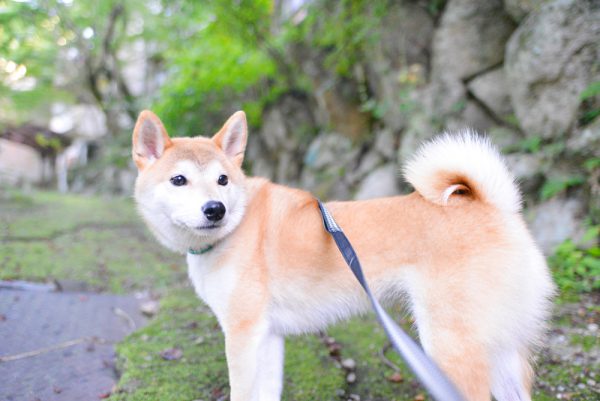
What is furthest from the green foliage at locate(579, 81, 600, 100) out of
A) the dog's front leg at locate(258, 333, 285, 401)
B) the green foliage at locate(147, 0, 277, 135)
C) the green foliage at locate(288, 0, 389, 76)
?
A: the green foliage at locate(147, 0, 277, 135)

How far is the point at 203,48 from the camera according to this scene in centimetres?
916

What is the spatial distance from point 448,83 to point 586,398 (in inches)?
173

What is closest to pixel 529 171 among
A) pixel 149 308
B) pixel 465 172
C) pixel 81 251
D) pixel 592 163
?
pixel 592 163

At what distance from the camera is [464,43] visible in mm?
5531

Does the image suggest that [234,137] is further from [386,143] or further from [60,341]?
[386,143]

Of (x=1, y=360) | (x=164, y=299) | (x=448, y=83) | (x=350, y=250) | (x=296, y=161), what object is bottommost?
(x=296, y=161)

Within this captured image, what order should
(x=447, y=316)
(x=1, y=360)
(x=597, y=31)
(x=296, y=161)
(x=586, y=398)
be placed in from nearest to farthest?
(x=447, y=316) → (x=586, y=398) → (x=1, y=360) → (x=597, y=31) → (x=296, y=161)

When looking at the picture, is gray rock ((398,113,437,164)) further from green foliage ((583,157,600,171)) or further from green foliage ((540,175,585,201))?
green foliage ((583,157,600,171))

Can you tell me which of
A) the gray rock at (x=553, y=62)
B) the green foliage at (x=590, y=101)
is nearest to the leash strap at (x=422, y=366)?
the green foliage at (x=590, y=101)

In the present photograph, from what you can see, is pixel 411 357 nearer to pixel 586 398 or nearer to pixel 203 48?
pixel 586 398

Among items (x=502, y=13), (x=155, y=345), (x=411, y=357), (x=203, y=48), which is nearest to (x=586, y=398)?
(x=411, y=357)

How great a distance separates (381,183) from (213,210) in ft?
15.5

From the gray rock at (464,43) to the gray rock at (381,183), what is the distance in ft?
4.22

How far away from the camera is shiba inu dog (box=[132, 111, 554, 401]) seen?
1.88m
